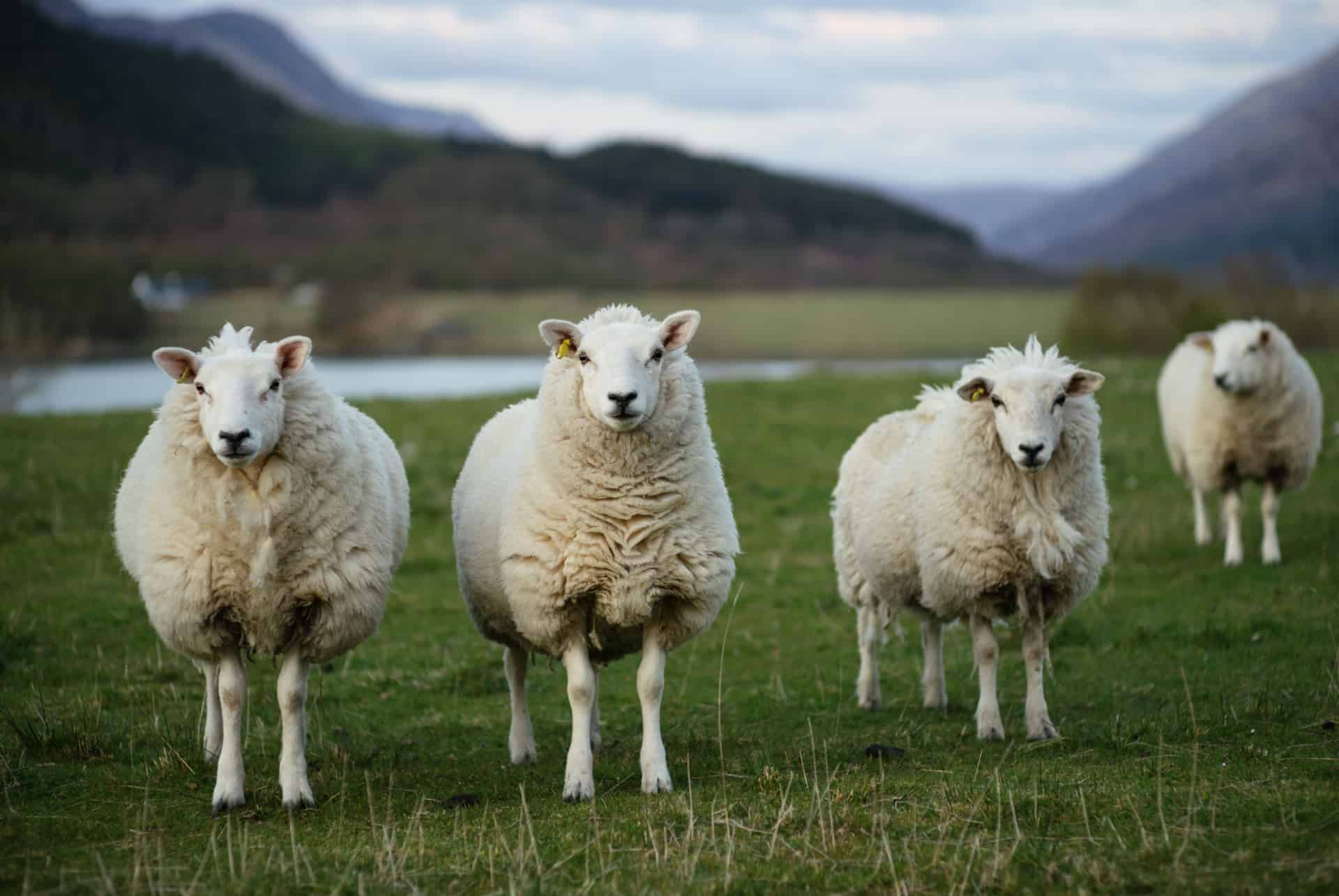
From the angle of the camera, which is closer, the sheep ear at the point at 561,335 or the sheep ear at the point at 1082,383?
the sheep ear at the point at 561,335

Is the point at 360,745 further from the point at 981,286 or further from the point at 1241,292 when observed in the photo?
the point at 981,286

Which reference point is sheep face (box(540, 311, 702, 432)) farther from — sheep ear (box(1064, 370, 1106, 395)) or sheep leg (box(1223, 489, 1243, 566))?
sheep leg (box(1223, 489, 1243, 566))

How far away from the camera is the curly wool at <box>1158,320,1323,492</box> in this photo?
518 inches

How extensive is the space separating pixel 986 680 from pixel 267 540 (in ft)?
14.3

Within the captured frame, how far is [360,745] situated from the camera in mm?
8383

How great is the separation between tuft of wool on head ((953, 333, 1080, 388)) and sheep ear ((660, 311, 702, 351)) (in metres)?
2.01

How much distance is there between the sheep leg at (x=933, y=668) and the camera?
9266 millimetres

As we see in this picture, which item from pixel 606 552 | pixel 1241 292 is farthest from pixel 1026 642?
pixel 1241 292

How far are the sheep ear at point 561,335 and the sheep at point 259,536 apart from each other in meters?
1.26

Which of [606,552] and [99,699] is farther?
[99,699]

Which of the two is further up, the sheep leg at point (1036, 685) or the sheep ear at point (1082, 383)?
the sheep ear at point (1082, 383)

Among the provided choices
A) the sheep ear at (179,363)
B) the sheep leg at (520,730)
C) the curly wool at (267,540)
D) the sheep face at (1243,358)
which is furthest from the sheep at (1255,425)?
the sheep ear at (179,363)

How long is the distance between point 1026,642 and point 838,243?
180 metres

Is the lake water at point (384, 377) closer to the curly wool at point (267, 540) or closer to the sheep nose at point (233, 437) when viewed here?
the curly wool at point (267, 540)
